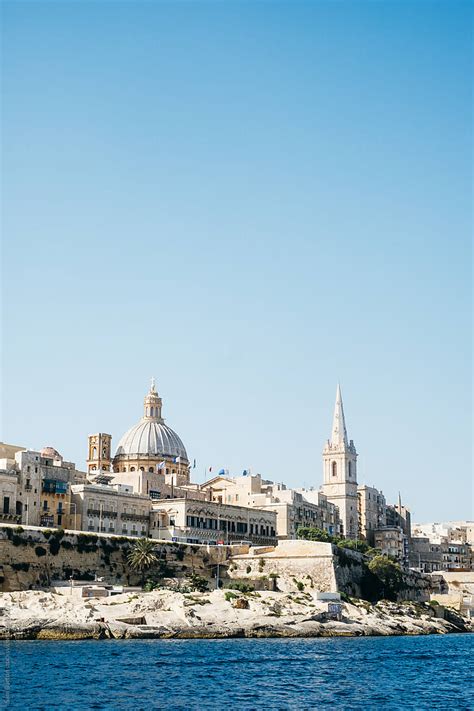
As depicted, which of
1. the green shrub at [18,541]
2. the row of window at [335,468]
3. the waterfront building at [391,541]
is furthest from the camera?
the row of window at [335,468]

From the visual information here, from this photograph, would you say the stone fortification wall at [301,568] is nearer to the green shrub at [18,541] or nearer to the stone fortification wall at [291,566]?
the stone fortification wall at [291,566]

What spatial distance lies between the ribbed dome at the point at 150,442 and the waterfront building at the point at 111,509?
964 inches

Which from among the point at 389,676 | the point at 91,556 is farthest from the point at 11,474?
the point at 389,676

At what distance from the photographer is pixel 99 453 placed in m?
114

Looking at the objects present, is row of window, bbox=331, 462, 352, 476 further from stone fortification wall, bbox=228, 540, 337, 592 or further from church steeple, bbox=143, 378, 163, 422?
stone fortification wall, bbox=228, 540, 337, 592

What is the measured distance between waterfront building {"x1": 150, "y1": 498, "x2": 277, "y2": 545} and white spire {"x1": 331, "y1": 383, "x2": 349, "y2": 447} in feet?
99.1

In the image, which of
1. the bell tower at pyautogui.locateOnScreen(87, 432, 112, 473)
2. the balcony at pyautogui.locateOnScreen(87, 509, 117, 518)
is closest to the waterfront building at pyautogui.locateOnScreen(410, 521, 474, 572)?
the bell tower at pyautogui.locateOnScreen(87, 432, 112, 473)

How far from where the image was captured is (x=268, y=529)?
10012cm

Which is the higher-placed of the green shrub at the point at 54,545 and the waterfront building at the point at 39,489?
the waterfront building at the point at 39,489

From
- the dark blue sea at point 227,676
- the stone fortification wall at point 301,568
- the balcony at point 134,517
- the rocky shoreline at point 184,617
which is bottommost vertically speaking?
the dark blue sea at point 227,676

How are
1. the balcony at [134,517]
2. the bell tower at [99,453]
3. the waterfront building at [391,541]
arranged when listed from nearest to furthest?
the balcony at [134,517] < the bell tower at [99,453] < the waterfront building at [391,541]

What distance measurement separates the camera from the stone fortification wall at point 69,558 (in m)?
67.2

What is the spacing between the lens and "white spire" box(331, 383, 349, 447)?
129 metres

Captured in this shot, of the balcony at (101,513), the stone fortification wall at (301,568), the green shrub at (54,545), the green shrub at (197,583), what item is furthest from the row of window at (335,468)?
the green shrub at (54,545)
